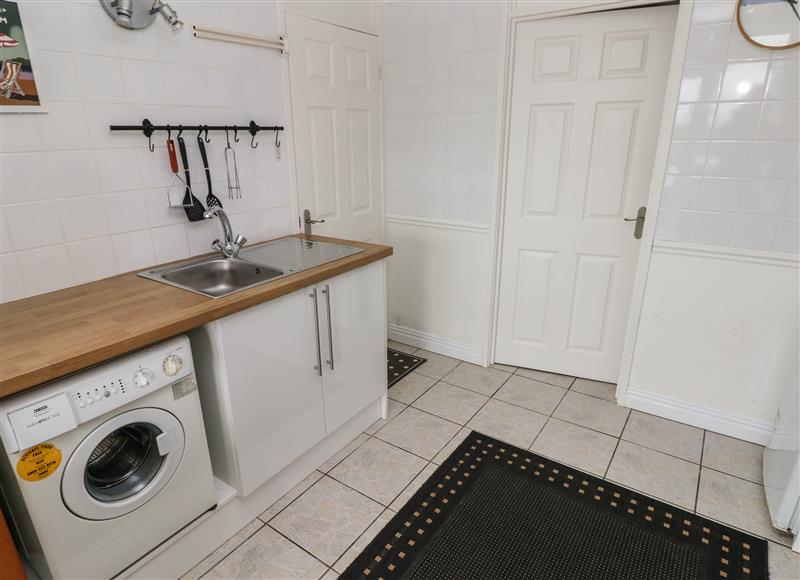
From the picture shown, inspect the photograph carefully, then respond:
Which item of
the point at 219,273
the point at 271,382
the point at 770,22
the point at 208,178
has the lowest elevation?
the point at 271,382

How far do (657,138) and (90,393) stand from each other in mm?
2538

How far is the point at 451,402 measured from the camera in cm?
264

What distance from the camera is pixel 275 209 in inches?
95.7

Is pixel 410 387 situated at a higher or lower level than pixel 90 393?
lower

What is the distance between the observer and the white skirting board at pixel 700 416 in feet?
7.45

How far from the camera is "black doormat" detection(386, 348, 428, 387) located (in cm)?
293

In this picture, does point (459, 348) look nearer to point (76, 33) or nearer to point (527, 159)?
point (527, 159)

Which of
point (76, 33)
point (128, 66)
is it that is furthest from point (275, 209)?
point (76, 33)

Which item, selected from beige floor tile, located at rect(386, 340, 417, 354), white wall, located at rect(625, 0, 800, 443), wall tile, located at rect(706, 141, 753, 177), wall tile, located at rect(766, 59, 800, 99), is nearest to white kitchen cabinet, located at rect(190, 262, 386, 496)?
beige floor tile, located at rect(386, 340, 417, 354)

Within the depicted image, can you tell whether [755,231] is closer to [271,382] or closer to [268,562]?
[271,382]

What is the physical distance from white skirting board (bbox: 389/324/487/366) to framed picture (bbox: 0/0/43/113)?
2387mm

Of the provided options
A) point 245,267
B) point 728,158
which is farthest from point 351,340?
point 728,158

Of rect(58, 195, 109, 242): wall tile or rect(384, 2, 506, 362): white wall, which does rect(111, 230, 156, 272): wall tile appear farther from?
rect(384, 2, 506, 362): white wall

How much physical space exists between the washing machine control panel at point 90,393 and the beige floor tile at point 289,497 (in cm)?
76
